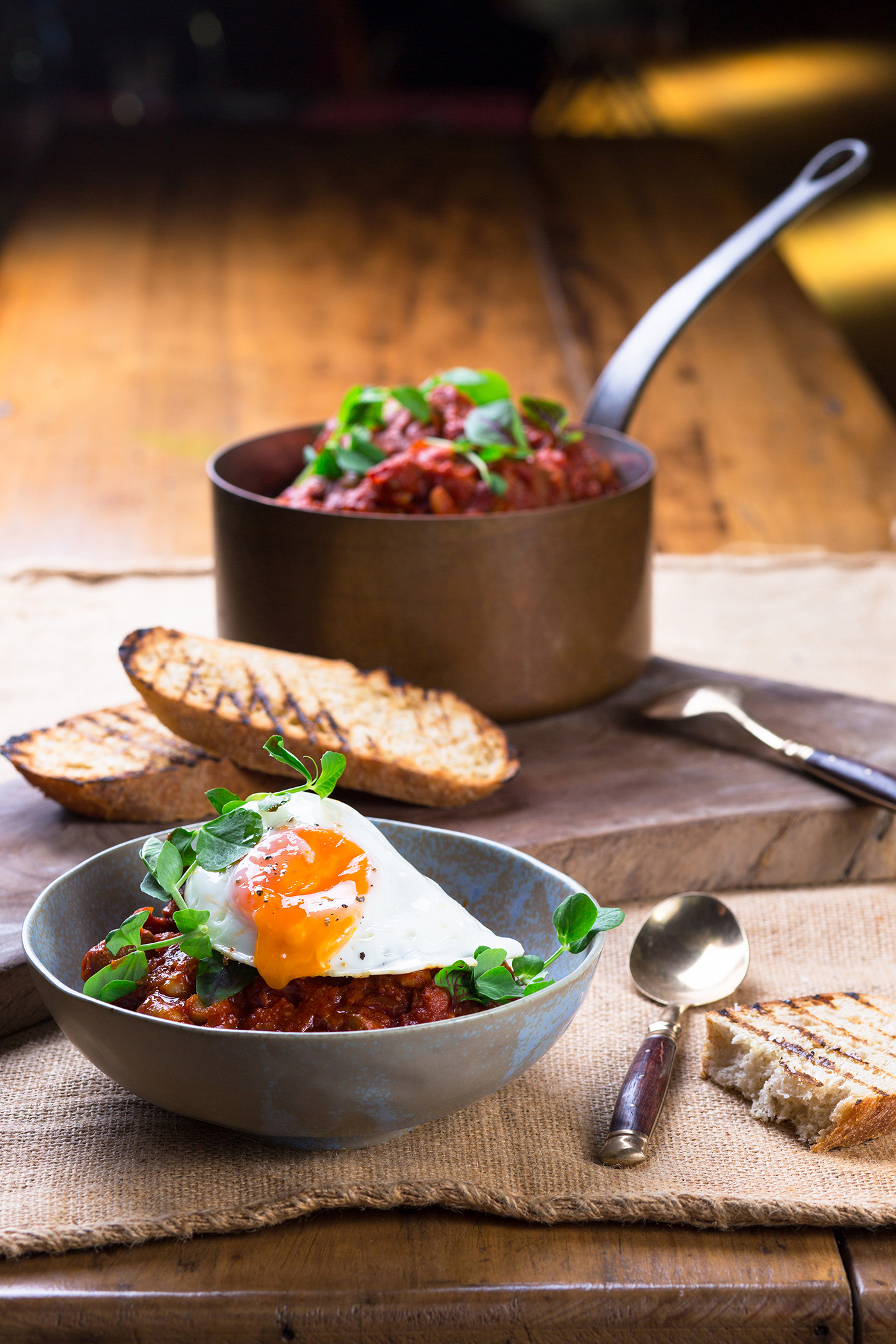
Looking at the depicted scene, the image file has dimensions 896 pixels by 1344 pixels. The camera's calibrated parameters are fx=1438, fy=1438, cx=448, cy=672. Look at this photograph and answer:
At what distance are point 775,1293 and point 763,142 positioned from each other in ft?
23.9

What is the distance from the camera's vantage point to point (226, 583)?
203 centimetres

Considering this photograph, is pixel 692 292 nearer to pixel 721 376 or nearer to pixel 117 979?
pixel 117 979

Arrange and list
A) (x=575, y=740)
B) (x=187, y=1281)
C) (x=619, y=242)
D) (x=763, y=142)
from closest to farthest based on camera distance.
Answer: (x=187, y=1281), (x=575, y=740), (x=619, y=242), (x=763, y=142)

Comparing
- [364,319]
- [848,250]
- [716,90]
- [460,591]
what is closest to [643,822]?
[460,591]

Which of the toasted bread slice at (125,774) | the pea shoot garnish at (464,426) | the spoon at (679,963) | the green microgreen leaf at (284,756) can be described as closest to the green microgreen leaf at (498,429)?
the pea shoot garnish at (464,426)

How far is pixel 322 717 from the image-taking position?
1738 millimetres

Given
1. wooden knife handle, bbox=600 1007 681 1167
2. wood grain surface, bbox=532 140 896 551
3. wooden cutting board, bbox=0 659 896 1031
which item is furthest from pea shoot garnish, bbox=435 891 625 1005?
wood grain surface, bbox=532 140 896 551

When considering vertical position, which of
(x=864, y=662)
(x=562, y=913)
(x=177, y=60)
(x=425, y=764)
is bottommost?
(x=864, y=662)

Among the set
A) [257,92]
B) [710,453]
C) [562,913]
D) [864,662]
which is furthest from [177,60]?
[562,913]

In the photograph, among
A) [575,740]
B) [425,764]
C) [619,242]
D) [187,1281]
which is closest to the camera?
[187,1281]

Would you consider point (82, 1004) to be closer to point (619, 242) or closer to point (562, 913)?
point (562, 913)

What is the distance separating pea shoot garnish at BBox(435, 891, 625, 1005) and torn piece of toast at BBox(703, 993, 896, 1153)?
20 centimetres

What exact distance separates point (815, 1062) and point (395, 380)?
2.75 m

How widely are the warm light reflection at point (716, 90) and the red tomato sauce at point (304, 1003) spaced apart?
539 cm
